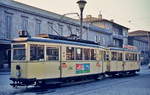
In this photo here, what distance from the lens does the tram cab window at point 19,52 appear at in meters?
14.5

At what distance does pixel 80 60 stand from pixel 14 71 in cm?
514

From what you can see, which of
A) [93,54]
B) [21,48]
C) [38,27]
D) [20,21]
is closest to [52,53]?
[21,48]

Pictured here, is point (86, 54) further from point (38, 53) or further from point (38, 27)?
point (38, 27)

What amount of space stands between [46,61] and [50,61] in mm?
334

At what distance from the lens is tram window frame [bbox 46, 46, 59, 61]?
15.3 metres

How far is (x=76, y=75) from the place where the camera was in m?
→ 17.8

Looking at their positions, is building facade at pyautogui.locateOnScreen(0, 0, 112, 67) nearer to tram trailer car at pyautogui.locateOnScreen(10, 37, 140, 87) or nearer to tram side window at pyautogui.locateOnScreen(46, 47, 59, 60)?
tram trailer car at pyautogui.locateOnScreen(10, 37, 140, 87)

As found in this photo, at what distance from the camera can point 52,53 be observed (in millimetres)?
15664

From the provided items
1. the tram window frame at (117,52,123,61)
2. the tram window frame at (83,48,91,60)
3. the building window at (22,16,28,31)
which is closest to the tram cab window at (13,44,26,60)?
the tram window frame at (83,48,91,60)

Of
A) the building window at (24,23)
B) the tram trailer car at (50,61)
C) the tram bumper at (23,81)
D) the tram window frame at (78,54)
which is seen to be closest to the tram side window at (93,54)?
the tram trailer car at (50,61)

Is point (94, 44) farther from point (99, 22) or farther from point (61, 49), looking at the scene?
point (99, 22)

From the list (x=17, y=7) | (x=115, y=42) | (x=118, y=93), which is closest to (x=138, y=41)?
(x=115, y=42)

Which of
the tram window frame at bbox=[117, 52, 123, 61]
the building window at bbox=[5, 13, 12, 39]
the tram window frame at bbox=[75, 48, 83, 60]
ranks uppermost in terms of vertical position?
the building window at bbox=[5, 13, 12, 39]

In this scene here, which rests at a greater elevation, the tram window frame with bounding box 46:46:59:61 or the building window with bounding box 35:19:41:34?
the building window with bounding box 35:19:41:34
